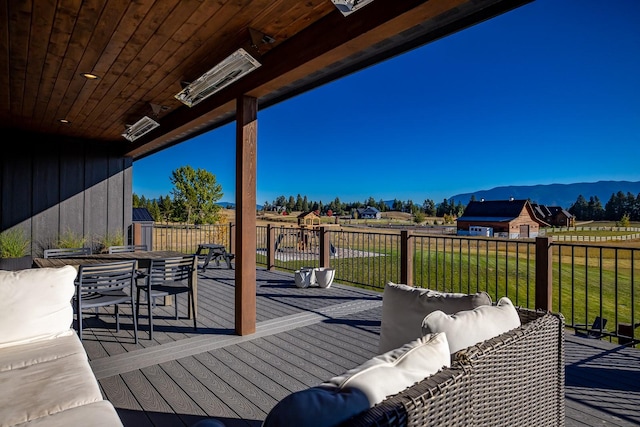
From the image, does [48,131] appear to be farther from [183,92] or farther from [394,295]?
[394,295]

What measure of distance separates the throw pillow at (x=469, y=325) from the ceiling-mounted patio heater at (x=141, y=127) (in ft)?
14.4

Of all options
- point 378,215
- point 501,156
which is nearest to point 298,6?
point 378,215

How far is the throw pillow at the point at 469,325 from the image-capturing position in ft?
4.59

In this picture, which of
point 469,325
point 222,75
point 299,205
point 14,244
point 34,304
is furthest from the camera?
point 299,205

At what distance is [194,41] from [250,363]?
2.58 m

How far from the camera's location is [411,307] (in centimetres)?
186

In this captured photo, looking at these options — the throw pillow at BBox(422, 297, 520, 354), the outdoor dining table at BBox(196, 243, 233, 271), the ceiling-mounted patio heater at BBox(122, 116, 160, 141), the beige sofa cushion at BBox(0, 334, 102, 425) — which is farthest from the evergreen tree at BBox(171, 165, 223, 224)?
the throw pillow at BBox(422, 297, 520, 354)

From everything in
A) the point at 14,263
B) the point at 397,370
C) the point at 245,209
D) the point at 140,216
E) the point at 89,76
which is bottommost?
the point at 14,263

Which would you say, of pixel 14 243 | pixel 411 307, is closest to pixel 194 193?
pixel 14 243

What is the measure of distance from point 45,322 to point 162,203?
2127 cm

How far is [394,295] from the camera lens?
1.96m

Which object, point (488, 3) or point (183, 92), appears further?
point (183, 92)

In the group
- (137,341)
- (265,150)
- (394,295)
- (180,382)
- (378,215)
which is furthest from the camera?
(265,150)

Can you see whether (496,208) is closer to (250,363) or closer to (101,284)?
(250,363)
